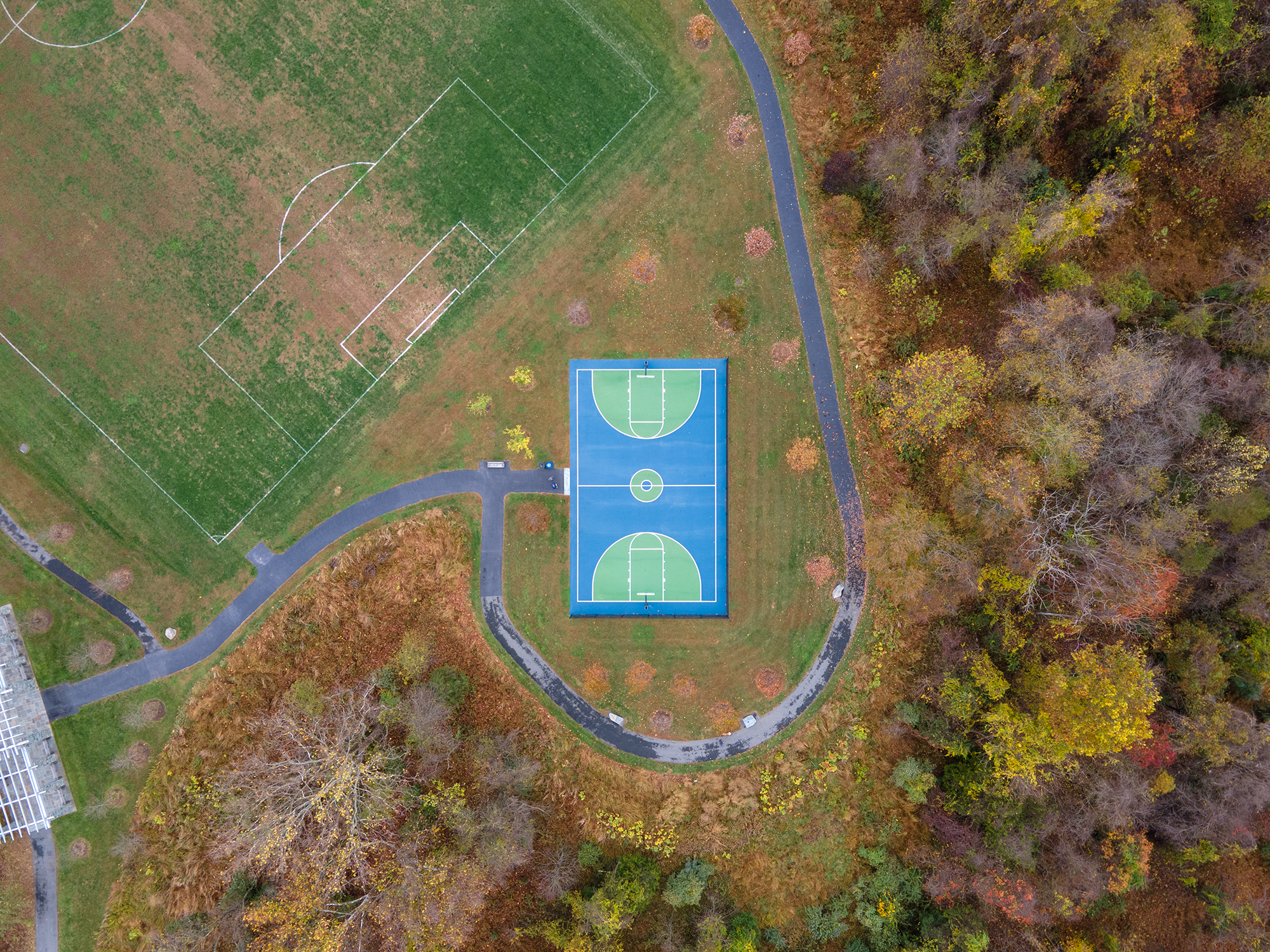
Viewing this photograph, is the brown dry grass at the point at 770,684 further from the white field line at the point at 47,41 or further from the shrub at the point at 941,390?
the white field line at the point at 47,41

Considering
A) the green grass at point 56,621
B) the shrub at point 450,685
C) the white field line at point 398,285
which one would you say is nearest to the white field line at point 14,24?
the white field line at point 398,285

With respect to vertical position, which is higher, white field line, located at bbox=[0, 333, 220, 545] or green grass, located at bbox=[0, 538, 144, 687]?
white field line, located at bbox=[0, 333, 220, 545]

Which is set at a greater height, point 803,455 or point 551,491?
point 551,491

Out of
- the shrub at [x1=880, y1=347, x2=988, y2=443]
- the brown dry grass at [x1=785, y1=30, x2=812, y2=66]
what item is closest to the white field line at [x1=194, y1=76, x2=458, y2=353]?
the brown dry grass at [x1=785, y1=30, x2=812, y2=66]

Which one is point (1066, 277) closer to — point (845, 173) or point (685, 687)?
point (845, 173)

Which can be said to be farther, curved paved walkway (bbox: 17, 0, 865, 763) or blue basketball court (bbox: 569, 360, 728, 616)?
blue basketball court (bbox: 569, 360, 728, 616)

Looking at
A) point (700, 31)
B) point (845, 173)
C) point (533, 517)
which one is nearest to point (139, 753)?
point (533, 517)

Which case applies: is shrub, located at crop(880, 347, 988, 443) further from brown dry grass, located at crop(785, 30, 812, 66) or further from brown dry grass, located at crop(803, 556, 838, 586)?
brown dry grass, located at crop(785, 30, 812, 66)
